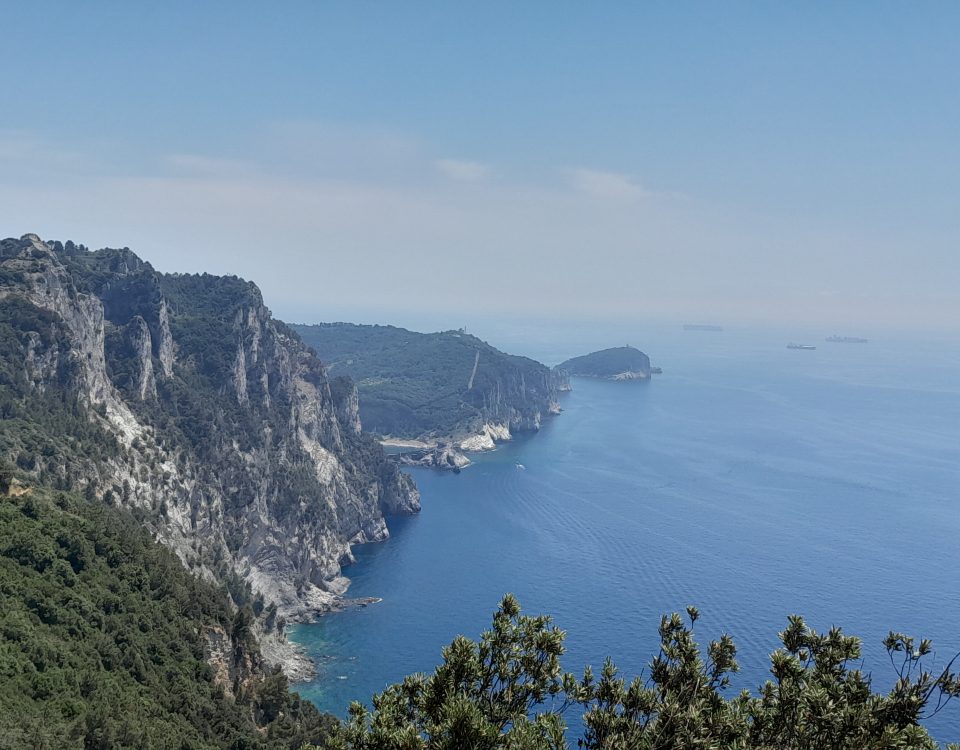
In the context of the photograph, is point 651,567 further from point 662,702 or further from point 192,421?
point 662,702

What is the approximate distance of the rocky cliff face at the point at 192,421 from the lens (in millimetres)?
99438

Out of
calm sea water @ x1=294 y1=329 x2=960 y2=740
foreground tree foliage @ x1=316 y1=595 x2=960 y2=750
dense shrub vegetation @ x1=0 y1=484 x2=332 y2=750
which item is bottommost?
calm sea water @ x1=294 y1=329 x2=960 y2=740

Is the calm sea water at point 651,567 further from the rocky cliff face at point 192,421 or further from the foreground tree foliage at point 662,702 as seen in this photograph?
the foreground tree foliage at point 662,702

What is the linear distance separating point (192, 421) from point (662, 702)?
119 meters

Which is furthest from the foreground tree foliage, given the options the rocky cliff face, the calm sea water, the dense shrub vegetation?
the rocky cliff face

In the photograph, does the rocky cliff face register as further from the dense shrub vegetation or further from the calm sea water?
the dense shrub vegetation

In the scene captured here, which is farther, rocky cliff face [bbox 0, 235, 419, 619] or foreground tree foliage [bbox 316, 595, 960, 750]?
rocky cliff face [bbox 0, 235, 419, 619]

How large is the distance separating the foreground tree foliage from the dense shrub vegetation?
29589 mm

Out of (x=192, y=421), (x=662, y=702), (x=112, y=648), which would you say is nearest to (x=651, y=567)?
(x=192, y=421)

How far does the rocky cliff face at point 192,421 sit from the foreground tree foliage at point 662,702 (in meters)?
81.5

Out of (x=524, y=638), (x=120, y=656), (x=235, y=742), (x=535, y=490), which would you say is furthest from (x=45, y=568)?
(x=535, y=490)

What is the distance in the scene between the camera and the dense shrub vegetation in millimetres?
46188

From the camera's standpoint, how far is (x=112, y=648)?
5806 cm

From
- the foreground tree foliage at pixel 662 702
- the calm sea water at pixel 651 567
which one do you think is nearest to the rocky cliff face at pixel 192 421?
the calm sea water at pixel 651 567
